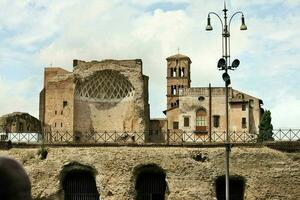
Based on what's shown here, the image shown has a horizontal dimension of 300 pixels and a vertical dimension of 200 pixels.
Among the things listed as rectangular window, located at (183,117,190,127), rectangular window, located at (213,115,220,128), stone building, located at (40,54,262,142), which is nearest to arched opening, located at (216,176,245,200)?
stone building, located at (40,54,262,142)

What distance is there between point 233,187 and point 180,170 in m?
2.95

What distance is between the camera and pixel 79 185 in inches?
1209

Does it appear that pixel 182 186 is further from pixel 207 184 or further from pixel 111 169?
pixel 111 169

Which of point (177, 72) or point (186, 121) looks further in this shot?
point (177, 72)

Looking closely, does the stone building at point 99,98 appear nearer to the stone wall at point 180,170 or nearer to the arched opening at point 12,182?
the stone wall at point 180,170

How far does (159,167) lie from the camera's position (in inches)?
1179

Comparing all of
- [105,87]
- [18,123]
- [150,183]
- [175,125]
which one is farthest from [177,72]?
[150,183]

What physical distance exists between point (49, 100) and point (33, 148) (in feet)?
71.6

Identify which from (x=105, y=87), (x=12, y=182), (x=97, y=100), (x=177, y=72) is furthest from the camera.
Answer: (x=177, y=72)

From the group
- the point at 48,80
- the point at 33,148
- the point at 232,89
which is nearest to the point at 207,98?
the point at 232,89

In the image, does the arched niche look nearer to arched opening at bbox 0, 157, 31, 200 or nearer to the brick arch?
the brick arch

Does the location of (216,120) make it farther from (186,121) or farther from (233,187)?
(233,187)

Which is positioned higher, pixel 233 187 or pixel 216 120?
pixel 216 120

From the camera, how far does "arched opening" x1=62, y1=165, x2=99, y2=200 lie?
3011 cm
